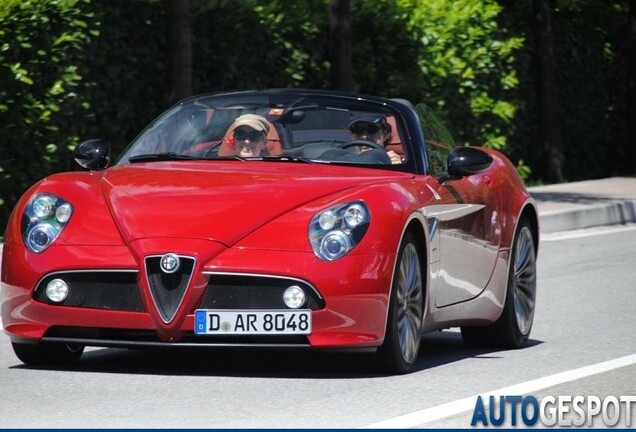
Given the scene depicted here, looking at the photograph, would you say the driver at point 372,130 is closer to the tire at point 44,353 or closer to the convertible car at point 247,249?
the convertible car at point 247,249

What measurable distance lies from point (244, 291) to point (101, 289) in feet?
2.16

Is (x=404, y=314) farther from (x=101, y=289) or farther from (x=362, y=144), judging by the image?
(x=101, y=289)

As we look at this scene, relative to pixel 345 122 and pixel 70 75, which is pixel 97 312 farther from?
pixel 70 75

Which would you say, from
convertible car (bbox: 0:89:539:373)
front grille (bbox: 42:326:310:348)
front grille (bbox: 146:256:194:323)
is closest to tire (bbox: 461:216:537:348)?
convertible car (bbox: 0:89:539:373)

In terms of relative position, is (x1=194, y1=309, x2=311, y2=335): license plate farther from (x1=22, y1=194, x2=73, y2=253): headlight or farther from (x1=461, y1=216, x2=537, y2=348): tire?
(x1=461, y1=216, x2=537, y2=348): tire

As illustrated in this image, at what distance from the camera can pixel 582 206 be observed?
19719 mm

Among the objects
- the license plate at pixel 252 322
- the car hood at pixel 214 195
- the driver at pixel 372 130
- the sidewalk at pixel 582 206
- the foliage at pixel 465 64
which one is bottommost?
the sidewalk at pixel 582 206

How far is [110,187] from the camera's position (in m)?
7.84

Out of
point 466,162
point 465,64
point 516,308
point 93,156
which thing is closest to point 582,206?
point 465,64

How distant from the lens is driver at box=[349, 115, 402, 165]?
883 cm

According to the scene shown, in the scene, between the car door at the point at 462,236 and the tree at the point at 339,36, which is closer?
the car door at the point at 462,236

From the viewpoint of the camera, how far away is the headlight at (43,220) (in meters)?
7.59

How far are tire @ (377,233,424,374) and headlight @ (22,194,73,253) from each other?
1.56m

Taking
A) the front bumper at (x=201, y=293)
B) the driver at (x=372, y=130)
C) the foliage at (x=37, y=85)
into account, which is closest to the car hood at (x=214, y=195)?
the front bumper at (x=201, y=293)
